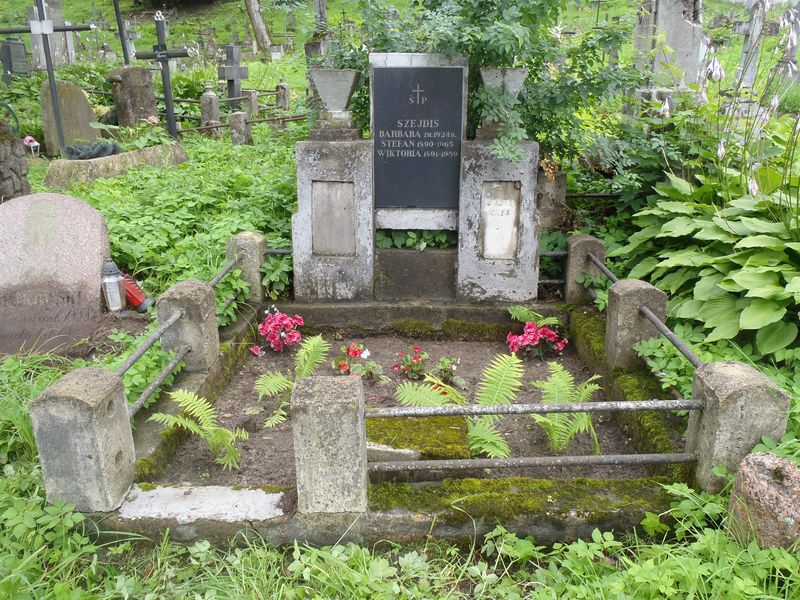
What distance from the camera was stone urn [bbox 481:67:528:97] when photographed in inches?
189

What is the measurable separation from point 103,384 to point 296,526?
3.46 ft

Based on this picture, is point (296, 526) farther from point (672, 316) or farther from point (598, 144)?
point (598, 144)

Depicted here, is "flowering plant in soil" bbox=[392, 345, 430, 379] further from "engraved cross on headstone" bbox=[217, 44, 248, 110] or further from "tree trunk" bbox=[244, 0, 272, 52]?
"tree trunk" bbox=[244, 0, 272, 52]

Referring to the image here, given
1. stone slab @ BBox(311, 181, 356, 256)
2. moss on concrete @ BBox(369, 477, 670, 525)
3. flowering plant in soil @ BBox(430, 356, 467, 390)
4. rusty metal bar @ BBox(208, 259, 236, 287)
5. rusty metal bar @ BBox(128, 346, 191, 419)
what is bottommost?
flowering plant in soil @ BBox(430, 356, 467, 390)

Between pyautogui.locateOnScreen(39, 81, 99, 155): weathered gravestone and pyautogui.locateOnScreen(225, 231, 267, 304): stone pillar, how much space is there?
635 cm

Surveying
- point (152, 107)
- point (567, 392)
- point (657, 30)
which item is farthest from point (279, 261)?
point (152, 107)

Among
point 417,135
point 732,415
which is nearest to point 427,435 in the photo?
point 732,415

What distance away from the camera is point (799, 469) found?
96.3 inches

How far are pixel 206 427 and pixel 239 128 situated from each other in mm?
8318

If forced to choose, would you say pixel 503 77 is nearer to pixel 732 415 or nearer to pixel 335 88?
pixel 335 88

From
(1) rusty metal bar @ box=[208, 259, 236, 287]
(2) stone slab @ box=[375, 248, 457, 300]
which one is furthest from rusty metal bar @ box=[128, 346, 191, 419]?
(2) stone slab @ box=[375, 248, 457, 300]

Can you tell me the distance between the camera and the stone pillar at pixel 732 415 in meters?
2.70

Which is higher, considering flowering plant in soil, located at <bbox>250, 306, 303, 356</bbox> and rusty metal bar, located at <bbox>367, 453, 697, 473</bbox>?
rusty metal bar, located at <bbox>367, 453, 697, 473</bbox>

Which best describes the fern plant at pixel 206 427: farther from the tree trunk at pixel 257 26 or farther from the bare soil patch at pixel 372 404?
the tree trunk at pixel 257 26
